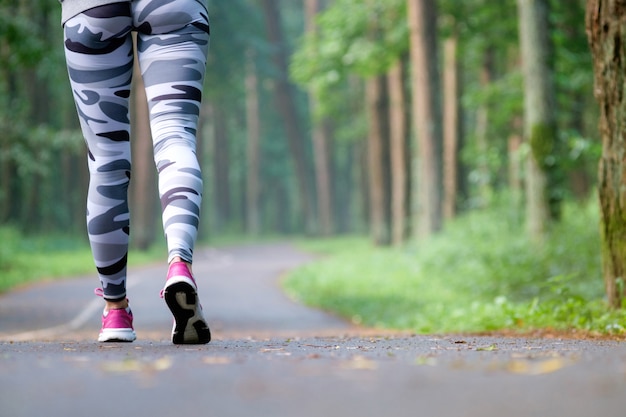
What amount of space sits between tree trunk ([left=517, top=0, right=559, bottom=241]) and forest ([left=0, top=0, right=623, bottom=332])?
2 centimetres

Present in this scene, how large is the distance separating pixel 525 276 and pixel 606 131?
6199 millimetres

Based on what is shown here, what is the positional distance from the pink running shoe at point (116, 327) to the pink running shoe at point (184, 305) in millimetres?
514

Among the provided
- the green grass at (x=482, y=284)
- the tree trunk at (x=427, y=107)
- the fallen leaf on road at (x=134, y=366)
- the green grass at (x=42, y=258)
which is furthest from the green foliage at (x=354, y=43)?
the fallen leaf on road at (x=134, y=366)

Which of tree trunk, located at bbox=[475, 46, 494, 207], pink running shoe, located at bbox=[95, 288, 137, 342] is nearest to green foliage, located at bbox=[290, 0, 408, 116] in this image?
tree trunk, located at bbox=[475, 46, 494, 207]

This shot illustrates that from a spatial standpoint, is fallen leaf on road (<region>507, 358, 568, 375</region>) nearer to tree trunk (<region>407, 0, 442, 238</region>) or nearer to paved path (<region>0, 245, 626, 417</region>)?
paved path (<region>0, 245, 626, 417</region>)

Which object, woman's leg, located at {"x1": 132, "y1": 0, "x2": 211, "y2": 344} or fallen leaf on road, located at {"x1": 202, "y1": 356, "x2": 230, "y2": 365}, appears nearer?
fallen leaf on road, located at {"x1": 202, "y1": 356, "x2": 230, "y2": 365}

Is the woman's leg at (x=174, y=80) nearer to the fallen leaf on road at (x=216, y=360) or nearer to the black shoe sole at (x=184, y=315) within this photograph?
the black shoe sole at (x=184, y=315)

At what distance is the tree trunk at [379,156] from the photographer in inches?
1243

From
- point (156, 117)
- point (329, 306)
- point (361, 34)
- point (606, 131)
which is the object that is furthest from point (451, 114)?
point (156, 117)

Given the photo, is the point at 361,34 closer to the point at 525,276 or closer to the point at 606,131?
the point at 525,276

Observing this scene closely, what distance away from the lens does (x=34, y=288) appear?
18.9 m

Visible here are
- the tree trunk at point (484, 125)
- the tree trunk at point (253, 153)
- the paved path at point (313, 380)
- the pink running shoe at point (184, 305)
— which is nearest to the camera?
the paved path at point (313, 380)

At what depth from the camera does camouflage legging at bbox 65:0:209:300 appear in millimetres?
4445

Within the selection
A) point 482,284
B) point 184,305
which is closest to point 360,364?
point 184,305
